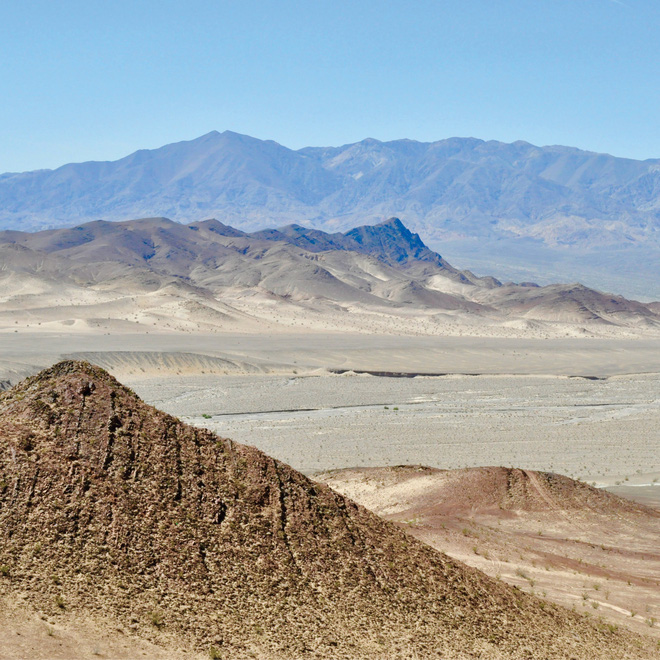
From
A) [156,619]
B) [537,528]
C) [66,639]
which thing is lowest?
[537,528]

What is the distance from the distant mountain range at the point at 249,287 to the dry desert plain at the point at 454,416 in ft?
50.3

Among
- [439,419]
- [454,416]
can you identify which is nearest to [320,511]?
[439,419]

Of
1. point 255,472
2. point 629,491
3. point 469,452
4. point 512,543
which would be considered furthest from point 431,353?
point 255,472

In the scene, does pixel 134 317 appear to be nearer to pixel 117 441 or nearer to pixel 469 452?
pixel 469 452

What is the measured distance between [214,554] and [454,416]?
31.4m

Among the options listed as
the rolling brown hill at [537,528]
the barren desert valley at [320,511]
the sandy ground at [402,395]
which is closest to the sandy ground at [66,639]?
the barren desert valley at [320,511]

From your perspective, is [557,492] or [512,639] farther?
[557,492]

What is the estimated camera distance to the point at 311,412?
A: 1743 inches

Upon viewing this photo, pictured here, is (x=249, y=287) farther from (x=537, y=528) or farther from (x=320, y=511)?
(x=320, y=511)

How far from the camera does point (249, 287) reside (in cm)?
12400

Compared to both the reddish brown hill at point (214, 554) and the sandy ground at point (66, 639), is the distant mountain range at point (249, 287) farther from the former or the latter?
the sandy ground at point (66, 639)

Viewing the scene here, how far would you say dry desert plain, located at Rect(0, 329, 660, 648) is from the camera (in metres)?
19.6

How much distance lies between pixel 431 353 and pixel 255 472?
58195 millimetres

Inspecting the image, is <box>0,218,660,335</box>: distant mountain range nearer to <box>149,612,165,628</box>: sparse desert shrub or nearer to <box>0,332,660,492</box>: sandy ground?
<box>0,332,660,492</box>: sandy ground
